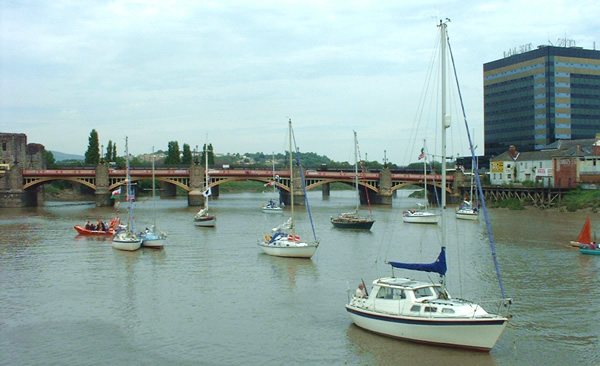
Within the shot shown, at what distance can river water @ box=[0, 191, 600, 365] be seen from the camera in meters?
28.9

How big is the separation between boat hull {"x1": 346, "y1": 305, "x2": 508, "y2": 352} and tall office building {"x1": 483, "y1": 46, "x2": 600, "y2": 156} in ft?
461

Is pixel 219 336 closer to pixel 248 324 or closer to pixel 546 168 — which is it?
pixel 248 324

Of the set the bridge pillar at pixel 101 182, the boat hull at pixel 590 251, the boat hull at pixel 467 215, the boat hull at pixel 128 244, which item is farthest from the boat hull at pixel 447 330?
the bridge pillar at pixel 101 182

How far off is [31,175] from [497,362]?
Answer: 113799 millimetres

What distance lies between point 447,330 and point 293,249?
26.5 metres

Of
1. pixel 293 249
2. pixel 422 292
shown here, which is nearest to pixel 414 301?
pixel 422 292

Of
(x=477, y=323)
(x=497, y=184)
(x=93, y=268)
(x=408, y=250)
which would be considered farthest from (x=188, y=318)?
(x=497, y=184)

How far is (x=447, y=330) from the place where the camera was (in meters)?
27.8

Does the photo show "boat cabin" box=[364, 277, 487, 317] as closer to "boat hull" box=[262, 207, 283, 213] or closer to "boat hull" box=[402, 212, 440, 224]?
"boat hull" box=[402, 212, 440, 224]

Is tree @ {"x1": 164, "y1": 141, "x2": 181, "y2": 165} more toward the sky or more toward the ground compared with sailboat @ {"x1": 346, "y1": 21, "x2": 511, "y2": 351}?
more toward the sky

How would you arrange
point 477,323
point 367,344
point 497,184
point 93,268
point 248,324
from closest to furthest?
point 477,323 → point 367,344 → point 248,324 → point 93,268 → point 497,184

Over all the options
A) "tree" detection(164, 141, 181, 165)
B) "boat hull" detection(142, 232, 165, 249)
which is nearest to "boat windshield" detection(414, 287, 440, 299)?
"boat hull" detection(142, 232, 165, 249)

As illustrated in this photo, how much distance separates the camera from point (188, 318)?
3484 centimetres

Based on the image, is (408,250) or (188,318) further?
→ (408,250)
